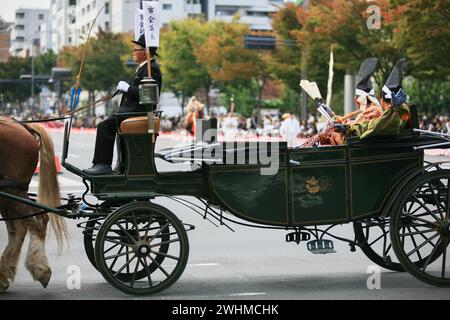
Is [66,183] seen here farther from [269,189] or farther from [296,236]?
[269,189]

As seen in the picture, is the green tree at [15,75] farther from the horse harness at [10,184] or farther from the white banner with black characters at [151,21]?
the white banner with black characters at [151,21]

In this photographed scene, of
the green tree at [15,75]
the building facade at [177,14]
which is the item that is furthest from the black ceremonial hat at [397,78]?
the green tree at [15,75]

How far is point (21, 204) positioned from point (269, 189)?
7.05 feet

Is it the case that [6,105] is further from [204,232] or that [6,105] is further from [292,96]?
[204,232]

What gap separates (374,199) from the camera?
26.2ft

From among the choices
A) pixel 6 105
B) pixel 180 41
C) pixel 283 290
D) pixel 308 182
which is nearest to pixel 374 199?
pixel 308 182

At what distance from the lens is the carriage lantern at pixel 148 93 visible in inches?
290

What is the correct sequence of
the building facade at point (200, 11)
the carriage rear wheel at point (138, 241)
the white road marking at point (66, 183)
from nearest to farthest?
1. the carriage rear wheel at point (138, 241)
2. the white road marking at point (66, 183)
3. the building facade at point (200, 11)

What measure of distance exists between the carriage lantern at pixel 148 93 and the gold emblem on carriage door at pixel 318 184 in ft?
4.95

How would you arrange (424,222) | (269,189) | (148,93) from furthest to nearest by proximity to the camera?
(424,222)
(269,189)
(148,93)

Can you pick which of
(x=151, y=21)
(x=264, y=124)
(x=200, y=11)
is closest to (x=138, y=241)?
(x=151, y=21)

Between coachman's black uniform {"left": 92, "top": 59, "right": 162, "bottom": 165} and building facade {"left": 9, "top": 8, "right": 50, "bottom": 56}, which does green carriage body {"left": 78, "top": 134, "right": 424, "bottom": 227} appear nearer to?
coachman's black uniform {"left": 92, "top": 59, "right": 162, "bottom": 165}

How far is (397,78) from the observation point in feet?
26.3

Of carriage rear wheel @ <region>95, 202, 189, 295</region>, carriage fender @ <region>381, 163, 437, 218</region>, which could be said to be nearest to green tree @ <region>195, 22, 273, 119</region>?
carriage fender @ <region>381, 163, 437, 218</region>
